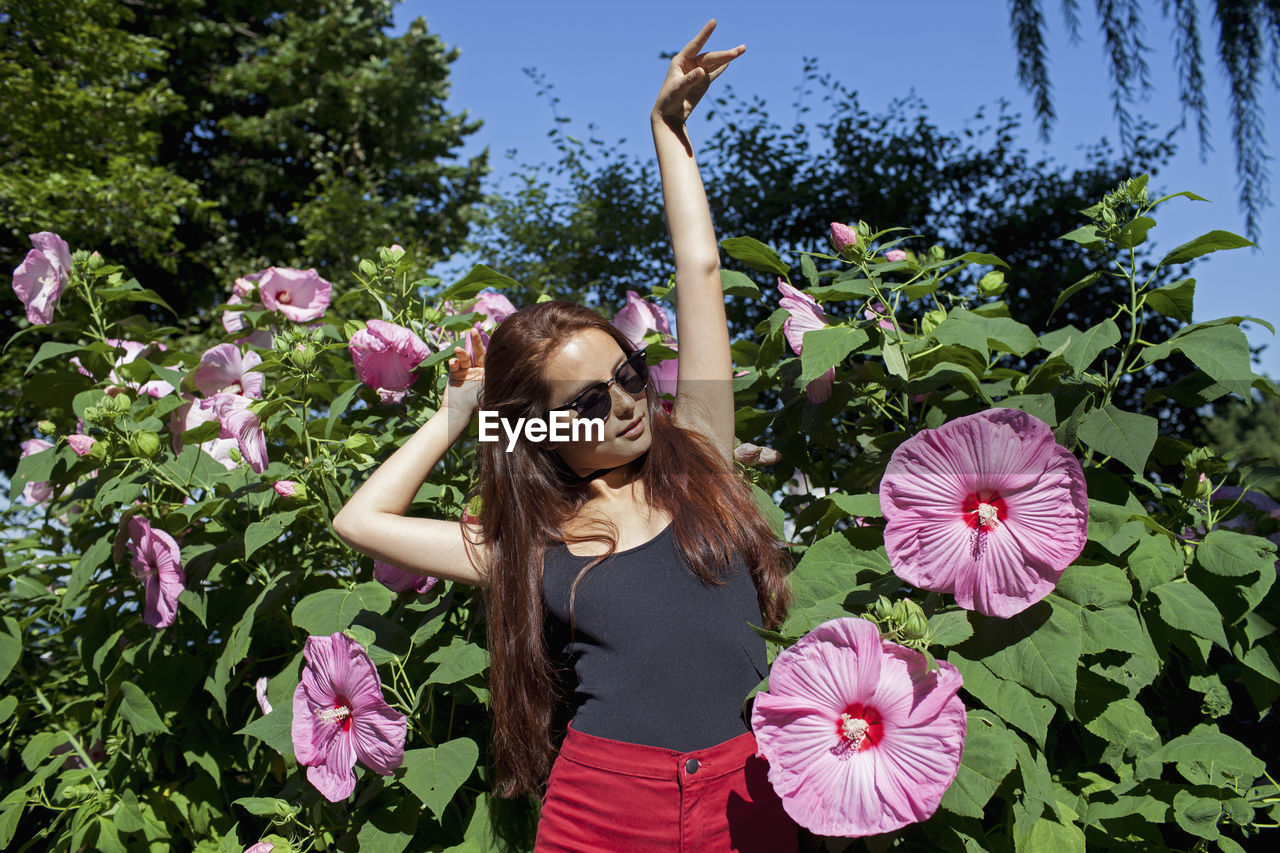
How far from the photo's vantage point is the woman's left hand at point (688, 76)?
1.34 metres

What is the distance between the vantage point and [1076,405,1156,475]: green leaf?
3.45ft

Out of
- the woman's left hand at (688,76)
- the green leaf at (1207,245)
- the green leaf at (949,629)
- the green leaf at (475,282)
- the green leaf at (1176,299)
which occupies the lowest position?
the green leaf at (949,629)

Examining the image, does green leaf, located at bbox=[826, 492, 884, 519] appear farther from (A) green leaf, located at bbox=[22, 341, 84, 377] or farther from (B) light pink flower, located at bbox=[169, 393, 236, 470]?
(A) green leaf, located at bbox=[22, 341, 84, 377]

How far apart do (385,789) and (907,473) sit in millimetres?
871

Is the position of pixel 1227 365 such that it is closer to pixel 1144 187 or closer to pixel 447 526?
pixel 1144 187

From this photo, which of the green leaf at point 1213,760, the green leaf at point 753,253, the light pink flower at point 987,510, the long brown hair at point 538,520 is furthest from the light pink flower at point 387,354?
the green leaf at point 1213,760

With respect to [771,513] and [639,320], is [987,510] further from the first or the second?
[639,320]

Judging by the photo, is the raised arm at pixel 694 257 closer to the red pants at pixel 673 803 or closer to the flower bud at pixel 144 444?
the red pants at pixel 673 803

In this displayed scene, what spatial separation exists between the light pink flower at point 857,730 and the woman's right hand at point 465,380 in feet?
2.18

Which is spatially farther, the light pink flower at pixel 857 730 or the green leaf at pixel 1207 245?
the green leaf at pixel 1207 245

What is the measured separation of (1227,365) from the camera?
1.08 meters

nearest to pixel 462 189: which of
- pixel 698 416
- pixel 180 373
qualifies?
pixel 180 373

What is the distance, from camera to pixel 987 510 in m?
0.97

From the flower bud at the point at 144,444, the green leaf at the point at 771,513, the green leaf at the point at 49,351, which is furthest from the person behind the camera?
the green leaf at the point at 49,351
